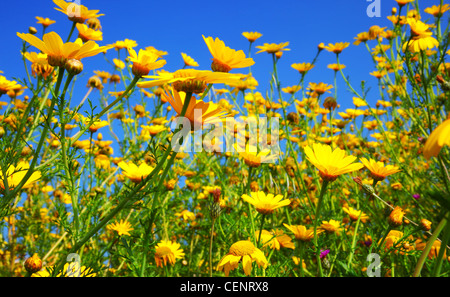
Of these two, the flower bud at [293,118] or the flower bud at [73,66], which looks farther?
the flower bud at [293,118]

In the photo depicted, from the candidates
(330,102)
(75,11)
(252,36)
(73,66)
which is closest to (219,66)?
(73,66)

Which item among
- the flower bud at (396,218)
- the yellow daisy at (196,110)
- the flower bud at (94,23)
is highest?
the flower bud at (94,23)

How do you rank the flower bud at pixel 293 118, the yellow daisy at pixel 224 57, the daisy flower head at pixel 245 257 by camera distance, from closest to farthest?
the yellow daisy at pixel 224 57, the daisy flower head at pixel 245 257, the flower bud at pixel 293 118

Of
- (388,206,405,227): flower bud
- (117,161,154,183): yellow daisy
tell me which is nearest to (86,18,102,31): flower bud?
(117,161,154,183): yellow daisy

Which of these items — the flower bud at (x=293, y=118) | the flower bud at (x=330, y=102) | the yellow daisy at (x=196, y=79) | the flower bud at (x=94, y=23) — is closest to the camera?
the yellow daisy at (x=196, y=79)

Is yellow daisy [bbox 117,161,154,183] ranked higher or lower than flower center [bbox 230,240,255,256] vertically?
higher

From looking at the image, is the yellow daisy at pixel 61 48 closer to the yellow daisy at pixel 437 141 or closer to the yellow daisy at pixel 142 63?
the yellow daisy at pixel 142 63

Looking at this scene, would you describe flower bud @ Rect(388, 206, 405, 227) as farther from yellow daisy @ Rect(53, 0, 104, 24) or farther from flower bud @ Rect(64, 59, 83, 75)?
yellow daisy @ Rect(53, 0, 104, 24)

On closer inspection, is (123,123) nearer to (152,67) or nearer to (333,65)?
(333,65)

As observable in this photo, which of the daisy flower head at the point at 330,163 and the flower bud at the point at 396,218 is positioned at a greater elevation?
the daisy flower head at the point at 330,163

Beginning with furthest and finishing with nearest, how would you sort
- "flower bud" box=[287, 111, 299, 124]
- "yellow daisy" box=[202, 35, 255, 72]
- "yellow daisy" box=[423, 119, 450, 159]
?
"flower bud" box=[287, 111, 299, 124], "yellow daisy" box=[202, 35, 255, 72], "yellow daisy" box=[423, 119, 450, 159]

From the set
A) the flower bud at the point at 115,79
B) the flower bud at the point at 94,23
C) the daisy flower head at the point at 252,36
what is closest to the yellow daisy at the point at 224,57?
the flower bud at the point at 94,23

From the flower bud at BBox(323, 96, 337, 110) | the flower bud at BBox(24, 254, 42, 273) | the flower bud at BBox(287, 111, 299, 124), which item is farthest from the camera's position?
the flower bud at BBox(287, 111, 299, 124)
